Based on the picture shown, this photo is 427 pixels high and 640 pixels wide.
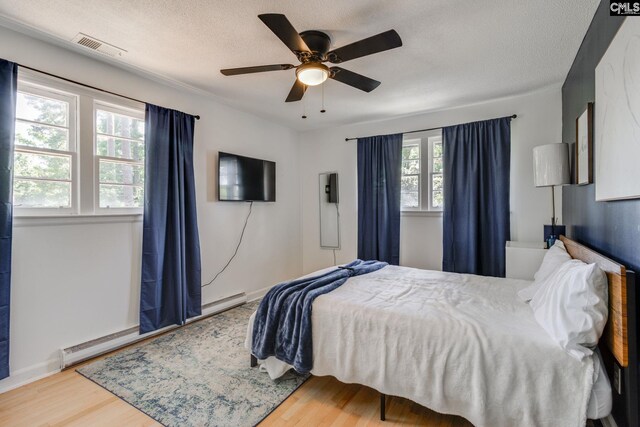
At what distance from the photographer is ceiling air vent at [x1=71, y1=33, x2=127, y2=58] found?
2.22 metres

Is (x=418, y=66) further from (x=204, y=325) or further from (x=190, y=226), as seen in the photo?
(x=204, y=325)

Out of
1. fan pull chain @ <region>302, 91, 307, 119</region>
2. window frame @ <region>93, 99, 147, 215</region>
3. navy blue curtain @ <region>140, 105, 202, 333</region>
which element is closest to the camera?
window frame @ <region>93, 99, 147, 215</region>

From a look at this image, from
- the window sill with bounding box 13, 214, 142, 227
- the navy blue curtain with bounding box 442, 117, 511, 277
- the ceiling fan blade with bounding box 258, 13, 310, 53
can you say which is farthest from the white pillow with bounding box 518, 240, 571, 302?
the window sill with bounding box 13, 214, 142, 227

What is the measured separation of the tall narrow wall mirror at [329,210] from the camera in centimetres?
468

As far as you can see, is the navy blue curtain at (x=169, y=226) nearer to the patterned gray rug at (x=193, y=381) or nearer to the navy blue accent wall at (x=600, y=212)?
the patterned gray rug at (x=193, y=381)

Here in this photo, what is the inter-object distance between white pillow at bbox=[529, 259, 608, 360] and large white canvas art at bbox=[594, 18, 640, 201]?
43cm

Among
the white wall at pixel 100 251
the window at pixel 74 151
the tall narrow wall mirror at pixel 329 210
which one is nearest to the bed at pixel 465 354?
the white wall at pixel 100 251

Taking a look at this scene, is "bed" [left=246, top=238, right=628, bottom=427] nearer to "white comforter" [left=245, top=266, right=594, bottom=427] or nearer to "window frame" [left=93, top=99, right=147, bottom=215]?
"white comforter" [left=245, top=266, right=594, bottom=427]

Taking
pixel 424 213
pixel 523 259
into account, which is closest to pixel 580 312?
pixel 523 259

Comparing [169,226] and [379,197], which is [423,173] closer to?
[379,197]

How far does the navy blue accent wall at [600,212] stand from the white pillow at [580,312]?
0.41ft

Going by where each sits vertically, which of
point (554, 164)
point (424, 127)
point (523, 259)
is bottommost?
point (523, 259)

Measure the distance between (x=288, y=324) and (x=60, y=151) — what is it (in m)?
2.29

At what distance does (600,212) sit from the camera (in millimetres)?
1911
